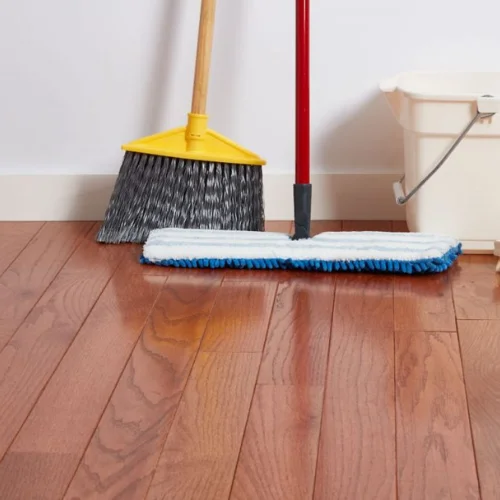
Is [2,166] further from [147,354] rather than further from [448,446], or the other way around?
[448,446]

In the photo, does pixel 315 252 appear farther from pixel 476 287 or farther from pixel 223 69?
pixel 223 69

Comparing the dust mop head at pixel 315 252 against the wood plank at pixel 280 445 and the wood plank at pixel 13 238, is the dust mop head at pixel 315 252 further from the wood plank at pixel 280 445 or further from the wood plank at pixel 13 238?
the wood plank at pixel 280 445

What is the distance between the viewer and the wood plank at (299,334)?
1.44 meters

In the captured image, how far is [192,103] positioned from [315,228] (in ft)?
1.11

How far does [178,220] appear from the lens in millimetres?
1995

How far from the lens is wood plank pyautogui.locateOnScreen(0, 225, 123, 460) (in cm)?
137

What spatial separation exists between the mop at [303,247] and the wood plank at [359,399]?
4 cm

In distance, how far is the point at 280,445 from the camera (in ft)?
4.07

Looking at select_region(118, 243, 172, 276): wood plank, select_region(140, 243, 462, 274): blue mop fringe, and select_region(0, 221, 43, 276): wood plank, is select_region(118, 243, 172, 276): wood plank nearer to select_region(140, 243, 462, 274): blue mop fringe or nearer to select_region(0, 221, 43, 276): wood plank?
select_region(140, 243, 462, 274): blue mop fringe

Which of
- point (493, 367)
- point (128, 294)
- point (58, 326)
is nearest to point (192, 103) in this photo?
point (128, 294)

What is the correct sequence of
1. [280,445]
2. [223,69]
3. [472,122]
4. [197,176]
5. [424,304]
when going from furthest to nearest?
[223,69]
[197,176]
[472,122]
[424,304]
[280,445]

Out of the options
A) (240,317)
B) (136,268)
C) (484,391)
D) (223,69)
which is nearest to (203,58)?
(223,69)

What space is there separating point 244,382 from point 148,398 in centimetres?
13

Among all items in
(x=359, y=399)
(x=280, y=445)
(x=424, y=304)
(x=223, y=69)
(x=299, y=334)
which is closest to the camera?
(x=280, y=445)
